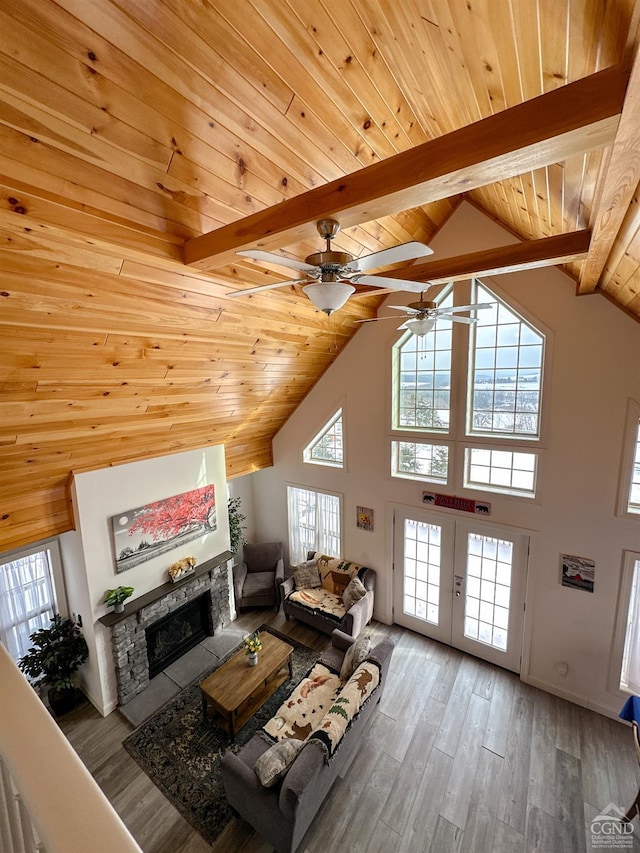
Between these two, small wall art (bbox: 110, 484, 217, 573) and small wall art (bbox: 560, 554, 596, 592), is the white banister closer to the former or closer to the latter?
small wall art (bbox: 110, 484, 217, 573)

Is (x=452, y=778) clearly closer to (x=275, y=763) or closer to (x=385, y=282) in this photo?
(x=275, y=763)

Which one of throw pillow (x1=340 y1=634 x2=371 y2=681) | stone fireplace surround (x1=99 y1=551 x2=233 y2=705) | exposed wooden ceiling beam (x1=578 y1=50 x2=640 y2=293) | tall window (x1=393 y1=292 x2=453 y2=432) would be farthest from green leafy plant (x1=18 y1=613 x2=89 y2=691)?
exposed wooden ceiling beam (x1=578 y1=50 x2=640 y2=293)

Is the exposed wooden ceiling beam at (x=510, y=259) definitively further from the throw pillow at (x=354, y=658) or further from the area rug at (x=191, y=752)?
the area rug at (x=191, y=752)

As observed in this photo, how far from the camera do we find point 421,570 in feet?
17.7

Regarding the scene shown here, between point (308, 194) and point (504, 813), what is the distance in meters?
5.10

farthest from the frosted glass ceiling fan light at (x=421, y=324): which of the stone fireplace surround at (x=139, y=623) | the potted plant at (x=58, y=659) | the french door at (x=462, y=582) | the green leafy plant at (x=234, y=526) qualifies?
the potted plant at (x=58, y=659)

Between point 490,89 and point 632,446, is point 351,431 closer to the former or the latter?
point 632,446

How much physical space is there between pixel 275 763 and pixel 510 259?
4.33 meters

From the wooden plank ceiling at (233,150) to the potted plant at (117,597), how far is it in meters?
1.98

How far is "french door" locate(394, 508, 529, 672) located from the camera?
4.68m

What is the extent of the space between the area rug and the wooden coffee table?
126 mm

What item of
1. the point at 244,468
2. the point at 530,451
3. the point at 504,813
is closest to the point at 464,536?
the point at 530,451

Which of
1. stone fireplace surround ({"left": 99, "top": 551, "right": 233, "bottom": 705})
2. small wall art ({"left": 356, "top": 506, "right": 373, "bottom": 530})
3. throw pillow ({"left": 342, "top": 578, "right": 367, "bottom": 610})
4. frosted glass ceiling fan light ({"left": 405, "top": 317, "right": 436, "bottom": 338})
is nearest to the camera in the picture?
frosted glass ceiling fan light ({"left": 405, "top": 317, "right": 436, "bottom": 338})

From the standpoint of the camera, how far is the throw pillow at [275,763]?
286 cm
